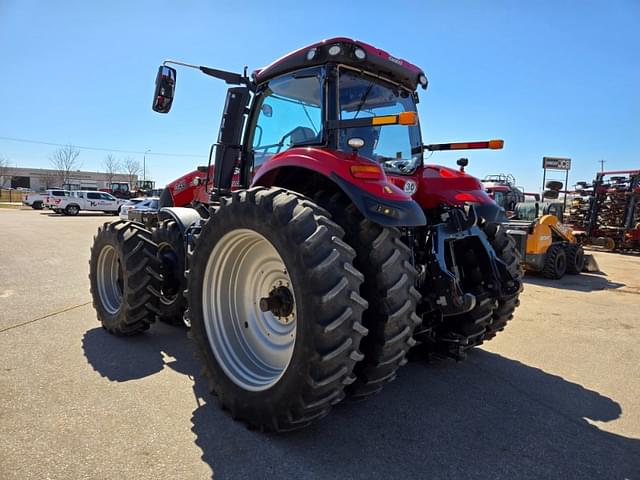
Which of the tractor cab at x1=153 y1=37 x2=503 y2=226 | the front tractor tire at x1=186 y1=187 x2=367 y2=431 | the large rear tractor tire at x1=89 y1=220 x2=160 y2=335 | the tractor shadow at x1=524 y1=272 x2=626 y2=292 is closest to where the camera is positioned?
the front tractor tire at x1=186 y1=187 x2=367 y2=431

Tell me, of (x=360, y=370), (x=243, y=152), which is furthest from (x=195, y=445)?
(x=243, y=152)

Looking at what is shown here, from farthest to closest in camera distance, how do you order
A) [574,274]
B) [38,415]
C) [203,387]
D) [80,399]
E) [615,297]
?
[574,274] < [615,297] < [203,387] < [80,399] < [38,415]

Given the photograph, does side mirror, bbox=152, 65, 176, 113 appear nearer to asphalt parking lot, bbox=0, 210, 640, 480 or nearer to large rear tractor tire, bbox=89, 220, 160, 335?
large rear tractor tire, bbox=89, 220, 160, 335

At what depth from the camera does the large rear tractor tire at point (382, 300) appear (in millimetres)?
2457

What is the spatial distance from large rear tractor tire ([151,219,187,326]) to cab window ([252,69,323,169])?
124cm

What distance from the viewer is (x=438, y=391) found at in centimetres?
335

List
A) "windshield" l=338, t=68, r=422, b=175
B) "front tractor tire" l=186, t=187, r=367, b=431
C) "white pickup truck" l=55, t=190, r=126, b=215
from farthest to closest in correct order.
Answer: "white pickup truck" l=55, t=190, r=126, b=215 → "windshield" l=338, t=68, r=422, b=175 → "front tractor tire" l=186, t=187, r=367, b=431

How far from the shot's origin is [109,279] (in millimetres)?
4785

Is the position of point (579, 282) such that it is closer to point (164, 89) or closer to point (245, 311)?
point (245, 311)

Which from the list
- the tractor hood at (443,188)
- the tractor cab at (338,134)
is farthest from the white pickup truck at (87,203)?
the tractor hood at (443,188)

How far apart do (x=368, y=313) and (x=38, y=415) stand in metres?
2.26

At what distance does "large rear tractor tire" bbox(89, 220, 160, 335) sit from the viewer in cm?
412

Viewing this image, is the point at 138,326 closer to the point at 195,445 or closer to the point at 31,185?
the point at 195,445

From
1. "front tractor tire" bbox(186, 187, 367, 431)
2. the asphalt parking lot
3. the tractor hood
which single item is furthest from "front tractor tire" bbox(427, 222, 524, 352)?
"front tractor tire" bbox(186, 187, 367, 431)
